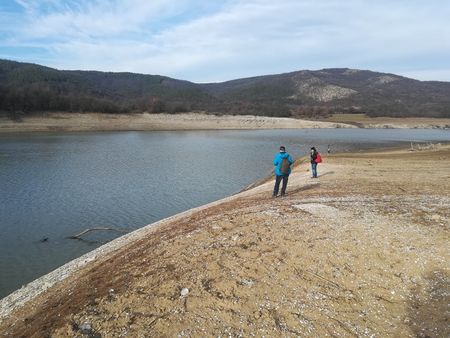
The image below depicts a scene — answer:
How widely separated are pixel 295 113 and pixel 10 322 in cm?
15260

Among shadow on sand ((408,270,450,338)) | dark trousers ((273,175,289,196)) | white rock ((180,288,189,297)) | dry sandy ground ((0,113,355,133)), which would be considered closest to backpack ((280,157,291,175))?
dark trousers ((273,175,289,196))

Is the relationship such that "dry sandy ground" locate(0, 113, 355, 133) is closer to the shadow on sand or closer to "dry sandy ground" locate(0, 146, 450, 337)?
"dry sandy ground" locate(0, 146, 450, 337)

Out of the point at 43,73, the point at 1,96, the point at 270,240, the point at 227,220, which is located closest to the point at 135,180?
the point at 227,220

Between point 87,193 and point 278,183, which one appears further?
point 87,193

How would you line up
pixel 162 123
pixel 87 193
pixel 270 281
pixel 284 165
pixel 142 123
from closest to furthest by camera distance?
pixel 270 281 < pixel 284 165 < pixel 87 193 < pixel 142 123 < pixel 162 123

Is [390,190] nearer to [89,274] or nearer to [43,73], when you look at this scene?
[89,274]

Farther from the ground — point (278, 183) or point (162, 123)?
point (278, 183)

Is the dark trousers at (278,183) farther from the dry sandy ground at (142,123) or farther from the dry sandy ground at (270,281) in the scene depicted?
the dry sandy ground at (142,123)

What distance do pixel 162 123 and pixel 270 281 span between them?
295 feet

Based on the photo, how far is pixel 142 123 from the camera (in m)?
92.4

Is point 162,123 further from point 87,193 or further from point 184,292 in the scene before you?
point 184,292

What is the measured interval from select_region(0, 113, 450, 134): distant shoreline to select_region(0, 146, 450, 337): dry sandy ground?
72345 mm

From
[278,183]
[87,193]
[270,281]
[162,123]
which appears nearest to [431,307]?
[270,281]

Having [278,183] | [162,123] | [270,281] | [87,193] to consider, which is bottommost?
[162,123]
